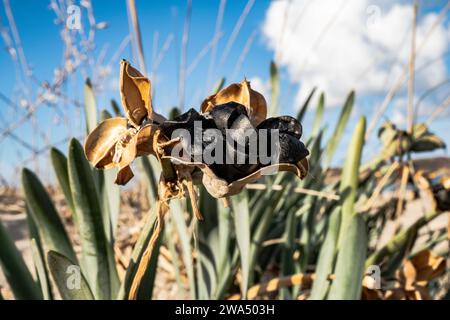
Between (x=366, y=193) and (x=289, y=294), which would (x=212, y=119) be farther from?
(x=366, y=193)

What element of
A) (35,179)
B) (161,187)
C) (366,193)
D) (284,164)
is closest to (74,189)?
(35,179)

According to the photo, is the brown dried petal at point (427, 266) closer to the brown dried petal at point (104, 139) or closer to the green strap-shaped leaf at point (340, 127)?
the green strap-shaped leaf at point (340, 127)

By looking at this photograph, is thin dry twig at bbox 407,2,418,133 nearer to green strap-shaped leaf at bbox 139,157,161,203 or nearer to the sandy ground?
the sandy ground

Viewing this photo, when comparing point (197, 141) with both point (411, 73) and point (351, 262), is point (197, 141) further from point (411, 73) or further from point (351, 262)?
point (411, 73)

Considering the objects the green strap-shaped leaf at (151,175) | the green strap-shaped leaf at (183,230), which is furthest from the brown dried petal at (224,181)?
the green strap-shaped leaf at (151,175)

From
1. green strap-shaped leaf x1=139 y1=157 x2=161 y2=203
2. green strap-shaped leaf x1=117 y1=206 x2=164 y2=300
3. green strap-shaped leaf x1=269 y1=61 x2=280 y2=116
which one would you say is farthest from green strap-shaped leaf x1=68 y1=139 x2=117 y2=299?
green strap-shaped leaf x1=269 y1=61 x2=280 y2=116

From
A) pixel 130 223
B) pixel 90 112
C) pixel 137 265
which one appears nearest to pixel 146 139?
pixel 137 265

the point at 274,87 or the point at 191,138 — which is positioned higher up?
the point at 274,87

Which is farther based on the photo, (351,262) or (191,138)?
(351,262)
